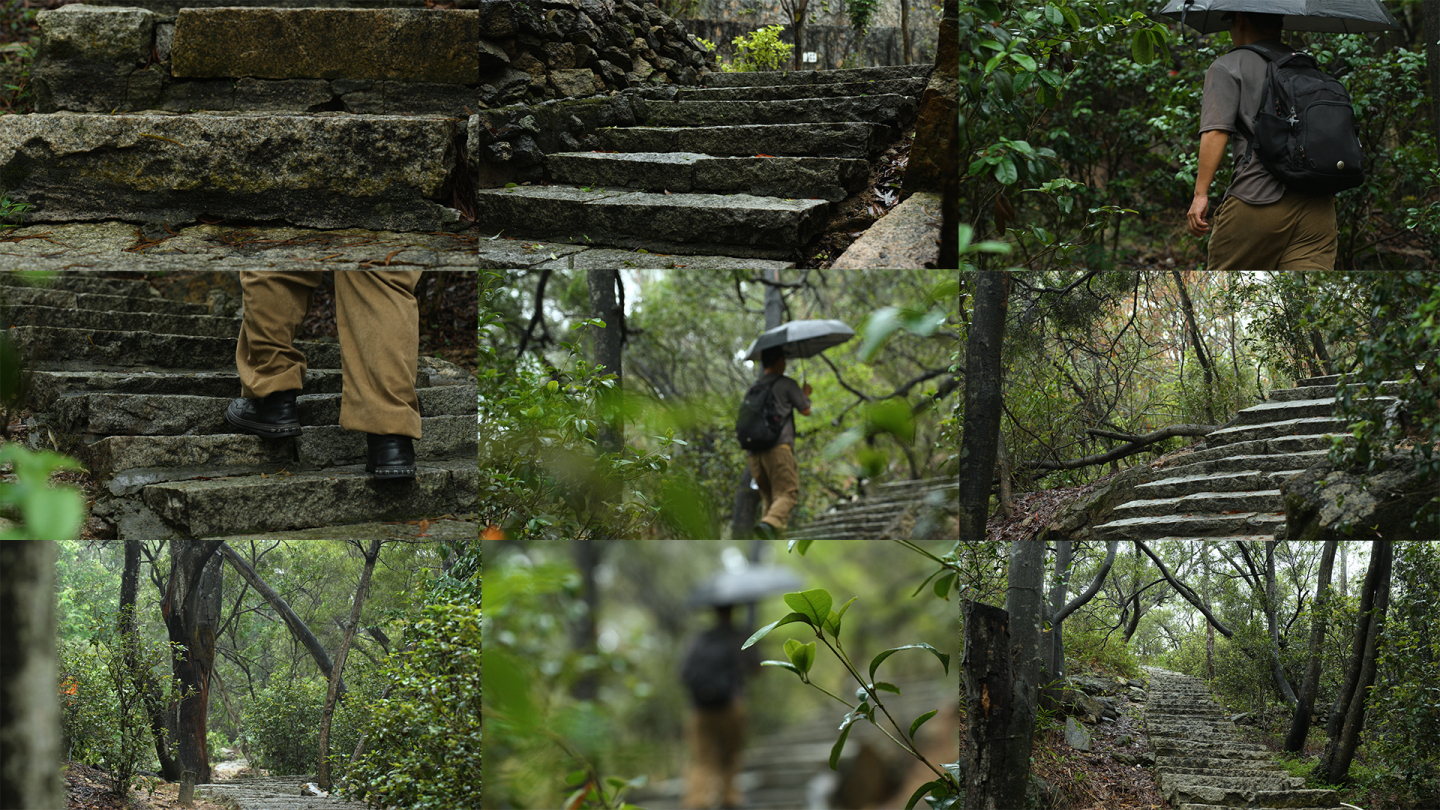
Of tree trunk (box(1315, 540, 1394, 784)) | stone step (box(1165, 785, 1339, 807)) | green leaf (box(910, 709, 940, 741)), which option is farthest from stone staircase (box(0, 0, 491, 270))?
tree trunk (box(1315, 540, 1394, 784))

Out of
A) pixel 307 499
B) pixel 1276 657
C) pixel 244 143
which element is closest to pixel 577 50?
pixel 244 143

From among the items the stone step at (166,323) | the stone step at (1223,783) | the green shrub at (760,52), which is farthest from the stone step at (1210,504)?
the stone step at (166,323)

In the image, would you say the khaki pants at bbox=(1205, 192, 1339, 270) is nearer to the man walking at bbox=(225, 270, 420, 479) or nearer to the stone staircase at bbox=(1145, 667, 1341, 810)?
the stone staircase at bbox=(1145, 667, 1341, 810)

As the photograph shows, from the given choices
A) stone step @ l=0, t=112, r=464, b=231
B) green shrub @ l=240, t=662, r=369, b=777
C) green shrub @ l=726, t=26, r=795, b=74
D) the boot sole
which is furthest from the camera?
green shrub @ l=726, t=26, r=795, b=74

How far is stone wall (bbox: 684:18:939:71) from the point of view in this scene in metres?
3.09

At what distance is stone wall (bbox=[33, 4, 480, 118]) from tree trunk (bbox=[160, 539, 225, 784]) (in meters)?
1.94

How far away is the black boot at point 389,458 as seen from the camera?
2.35 metres

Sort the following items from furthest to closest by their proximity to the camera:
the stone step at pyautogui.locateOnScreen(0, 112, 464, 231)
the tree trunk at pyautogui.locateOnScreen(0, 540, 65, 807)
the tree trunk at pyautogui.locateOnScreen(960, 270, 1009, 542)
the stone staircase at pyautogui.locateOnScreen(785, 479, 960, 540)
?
the stone step at pyautogui.locateOnScreen(0, 112, 464, 231)
the tree trunk at pyautogui.locateOnScreen(960, 270, 1009, 542)
the stone staircase at pyautogui.locateOnScreen(785, 479, 960, 540)
the tree trunk at pyautogui.locateOnScreen(0, 540, 65, 807)

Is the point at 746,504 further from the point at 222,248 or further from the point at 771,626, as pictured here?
the point at 222,248

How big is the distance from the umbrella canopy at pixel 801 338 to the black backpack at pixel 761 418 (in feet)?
0.22

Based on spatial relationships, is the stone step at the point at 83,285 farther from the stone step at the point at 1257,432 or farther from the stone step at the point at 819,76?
the stone step at the point at 1257,432

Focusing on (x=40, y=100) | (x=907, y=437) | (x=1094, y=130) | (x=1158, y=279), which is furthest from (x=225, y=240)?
(x=1094, y=130)

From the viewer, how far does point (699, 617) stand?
1.69 metres

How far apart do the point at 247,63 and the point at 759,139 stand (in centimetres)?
214
